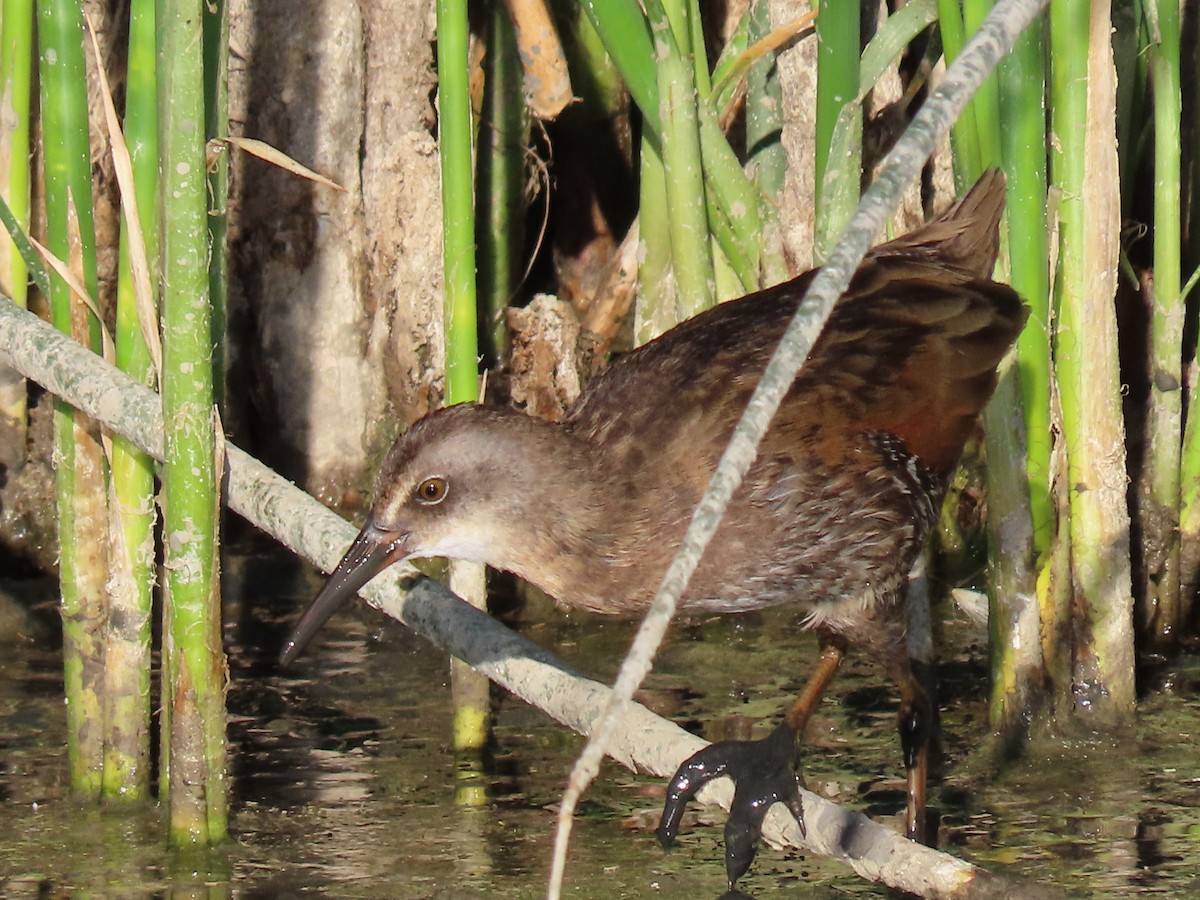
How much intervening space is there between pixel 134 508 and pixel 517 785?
111cm

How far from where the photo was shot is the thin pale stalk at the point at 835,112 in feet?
12.0

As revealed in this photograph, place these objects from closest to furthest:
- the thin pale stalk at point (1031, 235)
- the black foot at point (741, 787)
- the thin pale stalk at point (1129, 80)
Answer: the black foot at point (741, 787) < the thin pale stalk at point (1031, 235) < the thin pale stalk at point (1129, 80)

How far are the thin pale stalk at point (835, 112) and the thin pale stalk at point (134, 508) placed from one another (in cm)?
139

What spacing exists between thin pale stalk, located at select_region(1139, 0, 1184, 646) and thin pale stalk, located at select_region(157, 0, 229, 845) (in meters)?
2.25

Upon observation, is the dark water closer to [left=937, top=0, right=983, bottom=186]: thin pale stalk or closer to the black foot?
the black foot

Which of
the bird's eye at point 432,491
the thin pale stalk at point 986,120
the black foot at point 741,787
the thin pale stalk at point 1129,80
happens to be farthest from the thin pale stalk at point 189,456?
the thin pale stalk at point 1129,80

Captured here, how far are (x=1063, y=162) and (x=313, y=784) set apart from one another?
2175mm

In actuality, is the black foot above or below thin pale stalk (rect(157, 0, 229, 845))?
below

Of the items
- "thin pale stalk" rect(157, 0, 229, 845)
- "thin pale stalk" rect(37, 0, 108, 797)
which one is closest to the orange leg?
"thin pale stalk" rect(157, 0, 229, 845)

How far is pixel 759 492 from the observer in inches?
135

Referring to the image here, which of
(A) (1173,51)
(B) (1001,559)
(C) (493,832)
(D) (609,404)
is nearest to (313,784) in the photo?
(C) (493,832)

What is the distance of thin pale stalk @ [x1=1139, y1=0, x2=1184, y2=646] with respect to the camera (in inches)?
163

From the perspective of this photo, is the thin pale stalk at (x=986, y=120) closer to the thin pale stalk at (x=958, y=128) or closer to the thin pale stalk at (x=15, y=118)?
the thin pale stalk at (x=958, y=128)

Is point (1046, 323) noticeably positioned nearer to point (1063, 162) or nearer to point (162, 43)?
point (1063, 162)
